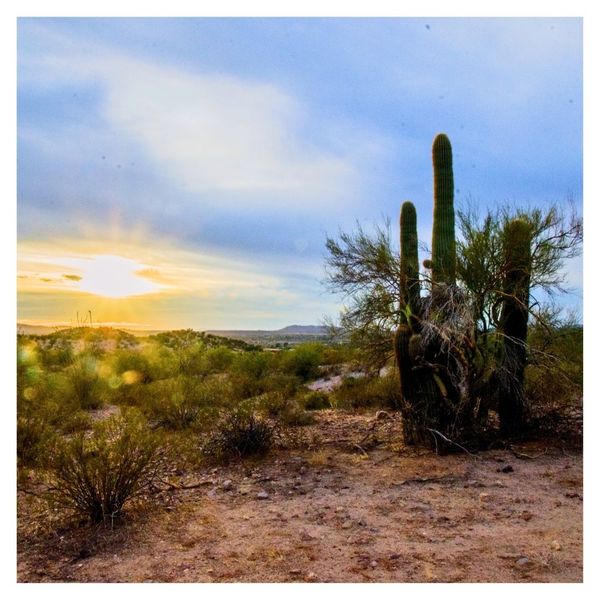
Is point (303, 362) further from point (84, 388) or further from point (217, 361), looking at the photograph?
point (84, 388)

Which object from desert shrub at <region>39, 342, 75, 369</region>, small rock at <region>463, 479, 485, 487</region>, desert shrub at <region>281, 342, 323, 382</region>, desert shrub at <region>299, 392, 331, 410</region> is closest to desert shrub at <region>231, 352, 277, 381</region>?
desert shrub at <region>281, 342, 323, 382</region>

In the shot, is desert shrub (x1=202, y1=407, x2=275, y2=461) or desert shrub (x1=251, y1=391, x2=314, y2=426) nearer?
desert shrub (x1=202, y1=407, x2=275, y2=461)

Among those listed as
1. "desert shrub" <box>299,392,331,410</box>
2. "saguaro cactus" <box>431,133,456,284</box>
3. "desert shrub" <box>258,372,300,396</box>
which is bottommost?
"desert shrub" <box>299,392,331,410</box>

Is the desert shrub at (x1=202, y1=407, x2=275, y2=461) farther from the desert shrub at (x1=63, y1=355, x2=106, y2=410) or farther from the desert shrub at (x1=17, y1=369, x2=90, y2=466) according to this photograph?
the desert shrub at (x1=63, y1=355, x2=106, y2=410)

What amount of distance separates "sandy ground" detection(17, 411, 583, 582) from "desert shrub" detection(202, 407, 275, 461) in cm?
35

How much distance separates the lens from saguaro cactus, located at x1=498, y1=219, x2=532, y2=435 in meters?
9.20

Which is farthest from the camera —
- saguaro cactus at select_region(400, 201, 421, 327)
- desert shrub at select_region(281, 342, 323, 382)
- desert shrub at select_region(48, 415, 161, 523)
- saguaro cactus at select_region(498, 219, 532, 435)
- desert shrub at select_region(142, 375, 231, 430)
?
desert shrub at select_region(281, 342, 323, 382)

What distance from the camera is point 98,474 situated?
6.16m

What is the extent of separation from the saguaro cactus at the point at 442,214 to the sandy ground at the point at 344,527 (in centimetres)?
309

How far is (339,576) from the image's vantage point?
4.83 meters
